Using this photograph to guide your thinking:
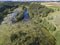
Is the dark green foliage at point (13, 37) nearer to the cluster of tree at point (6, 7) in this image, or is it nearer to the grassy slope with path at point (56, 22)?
the grassy slope with path at point (56, 22)

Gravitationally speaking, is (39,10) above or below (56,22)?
below

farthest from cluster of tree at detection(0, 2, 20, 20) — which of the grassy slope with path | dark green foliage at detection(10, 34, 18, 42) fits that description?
dark green foliage at detection(10, 34, 18, 42)

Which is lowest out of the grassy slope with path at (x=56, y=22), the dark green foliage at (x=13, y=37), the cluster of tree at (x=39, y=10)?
the cluster of tree at (x=39, y=10)

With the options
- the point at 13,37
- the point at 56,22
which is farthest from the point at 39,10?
the point at 13,37

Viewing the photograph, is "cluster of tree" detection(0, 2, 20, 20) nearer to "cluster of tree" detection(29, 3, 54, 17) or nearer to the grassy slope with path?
"cluster of tree" detection(29, 3, 54, 17)

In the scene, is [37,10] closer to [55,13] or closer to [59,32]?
[55,13]

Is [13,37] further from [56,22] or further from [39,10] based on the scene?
[39,10]

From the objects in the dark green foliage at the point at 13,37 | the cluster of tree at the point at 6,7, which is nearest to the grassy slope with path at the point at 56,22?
the dark green foliage at the point at 13,37

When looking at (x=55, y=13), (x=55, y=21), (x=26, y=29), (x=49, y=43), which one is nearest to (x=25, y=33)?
(x=26, y=29)

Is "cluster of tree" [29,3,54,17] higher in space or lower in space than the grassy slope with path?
lower

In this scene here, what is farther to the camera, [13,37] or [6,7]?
[6,7]

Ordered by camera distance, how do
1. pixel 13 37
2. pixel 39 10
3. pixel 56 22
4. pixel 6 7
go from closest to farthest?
pixel 13 37, pixel 56 22, pixel 39 10, pixel 6 7
